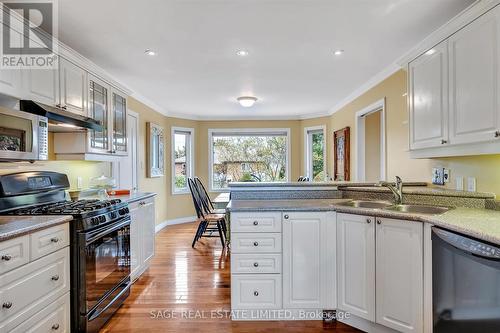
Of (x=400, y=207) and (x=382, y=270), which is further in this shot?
(x=400, y=207)

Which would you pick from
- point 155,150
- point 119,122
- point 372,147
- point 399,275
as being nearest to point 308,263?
point 399,275

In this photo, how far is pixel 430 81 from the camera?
7.13 feet

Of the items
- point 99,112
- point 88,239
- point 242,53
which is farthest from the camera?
point 99,112

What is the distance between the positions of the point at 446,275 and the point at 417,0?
1801 millimetres

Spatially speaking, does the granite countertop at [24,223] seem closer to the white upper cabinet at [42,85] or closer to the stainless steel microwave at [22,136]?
the stainless steel microwave at [22,136]

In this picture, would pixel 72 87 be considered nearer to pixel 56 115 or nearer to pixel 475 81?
pixel 56 115

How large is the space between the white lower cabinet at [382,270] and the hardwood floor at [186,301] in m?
0.33

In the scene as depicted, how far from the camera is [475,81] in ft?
5.88

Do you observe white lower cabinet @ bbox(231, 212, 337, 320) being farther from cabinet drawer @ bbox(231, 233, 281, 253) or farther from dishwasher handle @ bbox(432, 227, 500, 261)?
dishwasher handle @ bbox(432, 227, 500, 261)

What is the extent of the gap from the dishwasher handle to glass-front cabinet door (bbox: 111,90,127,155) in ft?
10.3

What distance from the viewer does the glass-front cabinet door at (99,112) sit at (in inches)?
111

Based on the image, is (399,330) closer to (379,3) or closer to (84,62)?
(379,3)

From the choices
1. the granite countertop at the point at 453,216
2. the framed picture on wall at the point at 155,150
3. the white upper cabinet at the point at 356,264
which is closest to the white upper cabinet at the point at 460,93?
the granite countertop at the point at 453,216
